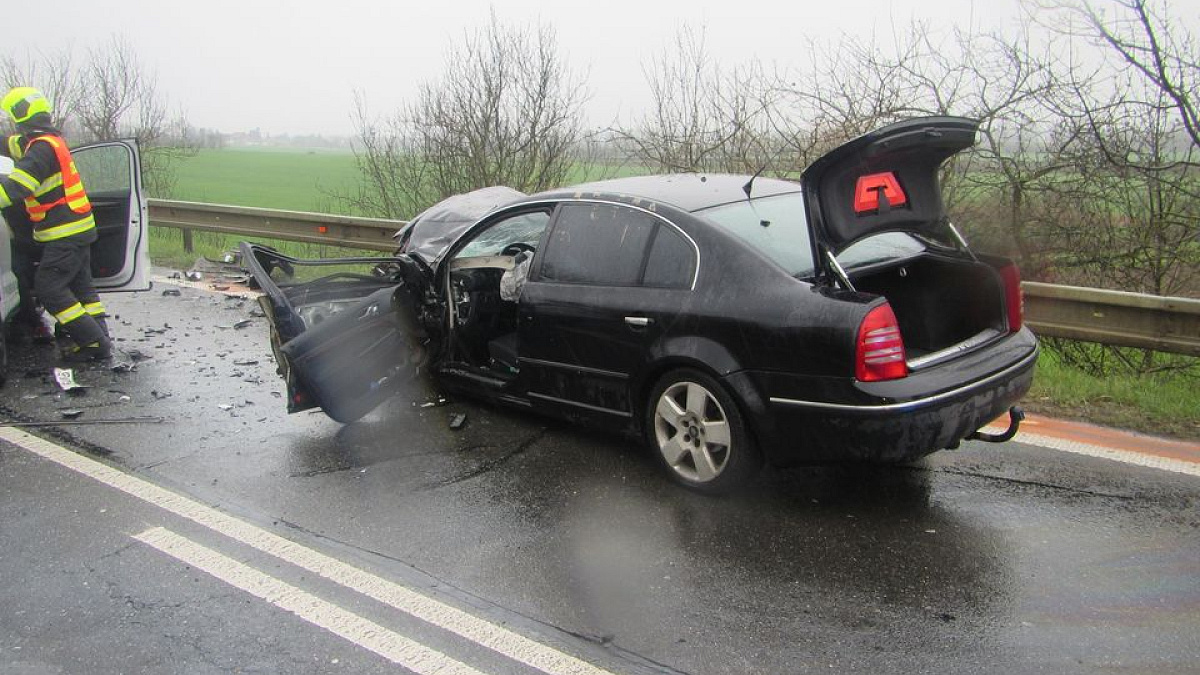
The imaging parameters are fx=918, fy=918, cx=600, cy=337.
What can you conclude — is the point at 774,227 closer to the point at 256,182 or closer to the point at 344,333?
the point at 344,333

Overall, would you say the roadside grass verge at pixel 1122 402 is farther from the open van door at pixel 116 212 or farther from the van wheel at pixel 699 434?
the open van door at pixel 116 212

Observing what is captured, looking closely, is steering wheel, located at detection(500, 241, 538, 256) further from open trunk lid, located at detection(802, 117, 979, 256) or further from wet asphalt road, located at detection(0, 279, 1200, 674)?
open trunk lid, located at detection(802, 117, 979, 256)

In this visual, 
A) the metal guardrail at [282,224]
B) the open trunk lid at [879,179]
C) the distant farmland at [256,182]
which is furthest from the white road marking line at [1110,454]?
the distant farmland at [256,182]

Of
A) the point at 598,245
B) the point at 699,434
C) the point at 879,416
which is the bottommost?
the point at 699,434

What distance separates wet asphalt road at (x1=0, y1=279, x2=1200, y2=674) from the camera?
314 cm

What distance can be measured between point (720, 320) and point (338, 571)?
1944 millimetres

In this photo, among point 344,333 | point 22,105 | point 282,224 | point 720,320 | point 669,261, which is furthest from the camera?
point 282,224

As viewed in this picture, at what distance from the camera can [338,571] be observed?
3795mm

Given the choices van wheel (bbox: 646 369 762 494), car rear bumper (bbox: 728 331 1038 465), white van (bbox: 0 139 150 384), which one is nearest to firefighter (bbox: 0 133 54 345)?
white van (bbox: 0 139 150 384)

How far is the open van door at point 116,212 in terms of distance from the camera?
295 inches

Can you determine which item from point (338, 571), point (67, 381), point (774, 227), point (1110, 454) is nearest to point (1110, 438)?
point (1110, 454)

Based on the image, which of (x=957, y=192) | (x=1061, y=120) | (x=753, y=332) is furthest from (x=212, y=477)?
(x=1061, y=120)

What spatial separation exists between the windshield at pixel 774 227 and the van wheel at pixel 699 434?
66cm

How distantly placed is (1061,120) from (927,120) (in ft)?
17.0
